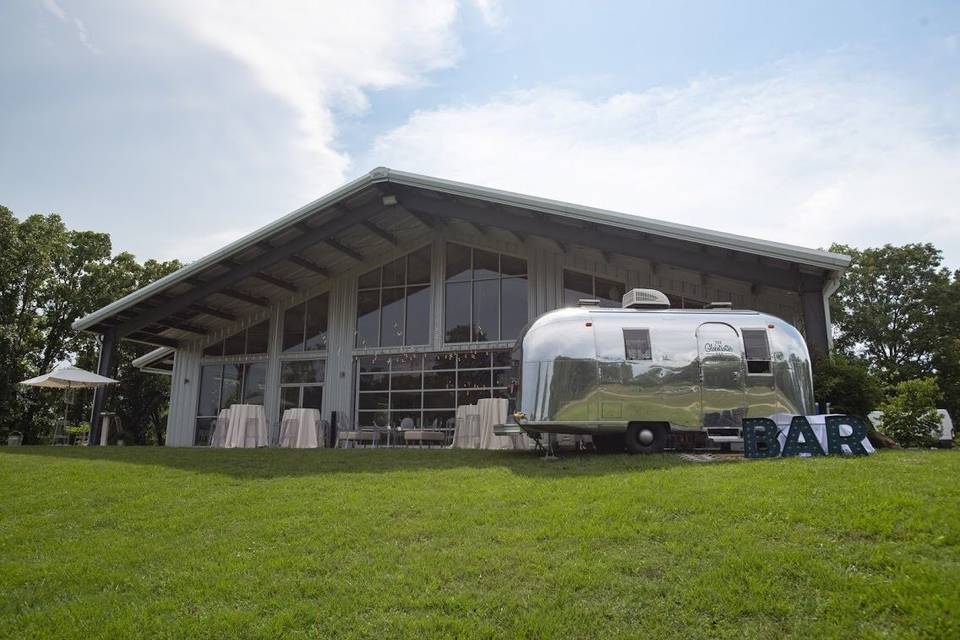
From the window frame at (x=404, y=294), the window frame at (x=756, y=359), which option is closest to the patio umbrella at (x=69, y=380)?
the window frame at (x=404, y=294)

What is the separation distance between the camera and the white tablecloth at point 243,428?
16406 millimetres

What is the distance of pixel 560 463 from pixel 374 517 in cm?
352

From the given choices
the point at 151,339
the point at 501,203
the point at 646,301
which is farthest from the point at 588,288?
the point at 151,339

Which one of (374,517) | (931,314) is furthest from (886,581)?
(931,314)

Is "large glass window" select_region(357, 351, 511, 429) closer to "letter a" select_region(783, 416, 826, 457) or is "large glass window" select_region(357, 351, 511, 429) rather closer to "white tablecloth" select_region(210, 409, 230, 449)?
"white tablecloth" select_region(210, 409, 230, 449)

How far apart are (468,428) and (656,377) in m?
5.67

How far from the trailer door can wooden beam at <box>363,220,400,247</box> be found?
9.76 metres

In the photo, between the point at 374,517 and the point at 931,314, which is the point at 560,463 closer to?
the point at 374,517

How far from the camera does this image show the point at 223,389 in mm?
20172

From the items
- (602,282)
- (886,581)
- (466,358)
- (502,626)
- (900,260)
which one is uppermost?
(900,260)

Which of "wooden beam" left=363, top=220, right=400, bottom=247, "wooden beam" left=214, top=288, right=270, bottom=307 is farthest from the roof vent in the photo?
"wooden beam" left=214, top=288, right=270, bottom=307

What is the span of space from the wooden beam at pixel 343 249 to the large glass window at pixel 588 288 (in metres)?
5.81

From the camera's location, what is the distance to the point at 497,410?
1416cm

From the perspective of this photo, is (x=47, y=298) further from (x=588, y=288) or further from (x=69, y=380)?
(x=588, y=288)
